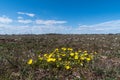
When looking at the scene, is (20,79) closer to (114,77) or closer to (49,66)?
(49,66)

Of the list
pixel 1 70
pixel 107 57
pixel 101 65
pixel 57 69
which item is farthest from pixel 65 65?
pixel 107 57

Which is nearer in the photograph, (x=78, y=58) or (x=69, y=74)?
(x=69, y=74)

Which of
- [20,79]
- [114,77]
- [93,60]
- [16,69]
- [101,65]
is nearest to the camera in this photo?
[20,79]

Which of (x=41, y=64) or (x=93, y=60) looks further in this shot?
(x=93, y=60)

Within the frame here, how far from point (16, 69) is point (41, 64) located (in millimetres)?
1081

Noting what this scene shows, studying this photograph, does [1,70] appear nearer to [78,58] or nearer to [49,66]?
[49,66]

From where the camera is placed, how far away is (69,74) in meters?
7.11

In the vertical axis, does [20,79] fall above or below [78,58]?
below

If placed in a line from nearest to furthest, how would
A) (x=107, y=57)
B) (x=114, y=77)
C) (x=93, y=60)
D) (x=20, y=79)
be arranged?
(x=20, y=79), (x=114, y=77), (x=93, y=60), (x=107, y=57)

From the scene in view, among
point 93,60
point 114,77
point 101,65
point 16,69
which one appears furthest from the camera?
point 93,60

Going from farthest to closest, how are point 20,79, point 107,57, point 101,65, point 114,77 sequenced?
point 107,57
point 101,65
point 114,77
point 20,79

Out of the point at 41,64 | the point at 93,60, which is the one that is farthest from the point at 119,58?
the point at 41,64

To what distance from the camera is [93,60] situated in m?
8.84

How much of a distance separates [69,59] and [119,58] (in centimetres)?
345
